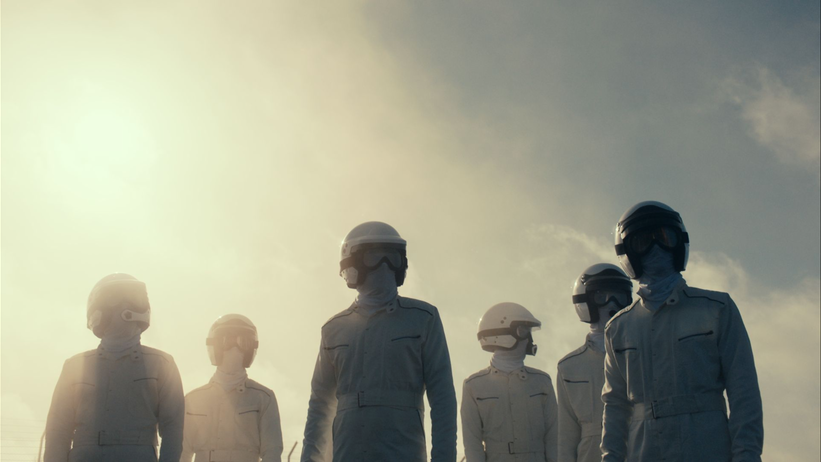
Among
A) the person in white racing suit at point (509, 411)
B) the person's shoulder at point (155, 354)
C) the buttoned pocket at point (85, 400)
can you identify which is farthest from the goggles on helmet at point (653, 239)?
the buttoned pocket at point (85, 400)

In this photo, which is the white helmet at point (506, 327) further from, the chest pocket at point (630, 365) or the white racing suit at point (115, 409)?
the chest pocket at point (630, 365)

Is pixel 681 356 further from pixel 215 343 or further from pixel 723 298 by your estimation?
pixel 215 343

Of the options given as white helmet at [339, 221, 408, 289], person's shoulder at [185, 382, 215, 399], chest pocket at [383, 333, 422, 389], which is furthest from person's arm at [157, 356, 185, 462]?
person's shoulder at [185, 382, 215, 399]

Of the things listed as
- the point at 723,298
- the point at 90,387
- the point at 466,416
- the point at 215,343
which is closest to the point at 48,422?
the point at 90,387

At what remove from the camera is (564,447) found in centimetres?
997

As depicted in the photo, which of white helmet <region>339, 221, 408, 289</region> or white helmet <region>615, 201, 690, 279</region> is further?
white helmet <region>339, 221, 408, 289</region>

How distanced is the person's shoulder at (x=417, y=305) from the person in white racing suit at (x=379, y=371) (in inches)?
0.5

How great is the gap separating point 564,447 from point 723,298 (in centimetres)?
431

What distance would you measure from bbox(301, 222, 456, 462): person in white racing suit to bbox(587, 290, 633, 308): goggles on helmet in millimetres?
4950

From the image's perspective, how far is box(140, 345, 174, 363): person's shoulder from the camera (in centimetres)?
956

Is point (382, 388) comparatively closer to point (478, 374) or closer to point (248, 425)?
point (478, 374)

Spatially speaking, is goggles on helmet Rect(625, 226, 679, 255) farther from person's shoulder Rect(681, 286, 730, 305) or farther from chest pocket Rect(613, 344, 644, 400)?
chest pocket Rect(613, 344, 644, 400)

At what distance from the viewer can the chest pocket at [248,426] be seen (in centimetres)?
1259

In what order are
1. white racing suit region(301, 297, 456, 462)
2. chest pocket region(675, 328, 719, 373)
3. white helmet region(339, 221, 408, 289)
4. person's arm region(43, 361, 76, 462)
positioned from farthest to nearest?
person's arm region(43, 361, 76, 462) < white helmet region(339, 221, 408, 289) < white racing suit region(301, 297, 456, 462) < chest pocket region(675, 328, 719, 373)
